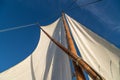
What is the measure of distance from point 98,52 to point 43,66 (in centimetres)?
375

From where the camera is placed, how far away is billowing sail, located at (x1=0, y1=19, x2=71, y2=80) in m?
12.2

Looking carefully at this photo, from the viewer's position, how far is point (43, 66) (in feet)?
43.3

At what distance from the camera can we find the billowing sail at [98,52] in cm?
963

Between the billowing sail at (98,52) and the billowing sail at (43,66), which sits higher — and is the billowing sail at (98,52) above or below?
below

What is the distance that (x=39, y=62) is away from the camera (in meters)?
13.6

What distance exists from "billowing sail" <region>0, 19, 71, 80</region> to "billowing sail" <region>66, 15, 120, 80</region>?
4.92ft

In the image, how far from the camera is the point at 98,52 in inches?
423

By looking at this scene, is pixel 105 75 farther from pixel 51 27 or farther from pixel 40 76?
pixel 51 27

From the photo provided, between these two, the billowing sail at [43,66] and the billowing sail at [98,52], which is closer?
the billowing sail at [98,52]

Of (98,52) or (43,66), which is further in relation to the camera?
(43,66)

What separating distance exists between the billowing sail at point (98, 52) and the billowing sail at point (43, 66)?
1.50m

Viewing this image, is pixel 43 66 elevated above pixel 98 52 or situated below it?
above

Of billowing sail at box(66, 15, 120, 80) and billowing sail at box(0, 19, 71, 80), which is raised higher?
billowing sail at box(0, 19, 71, 80)

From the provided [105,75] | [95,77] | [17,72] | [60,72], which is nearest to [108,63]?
[105,75]
